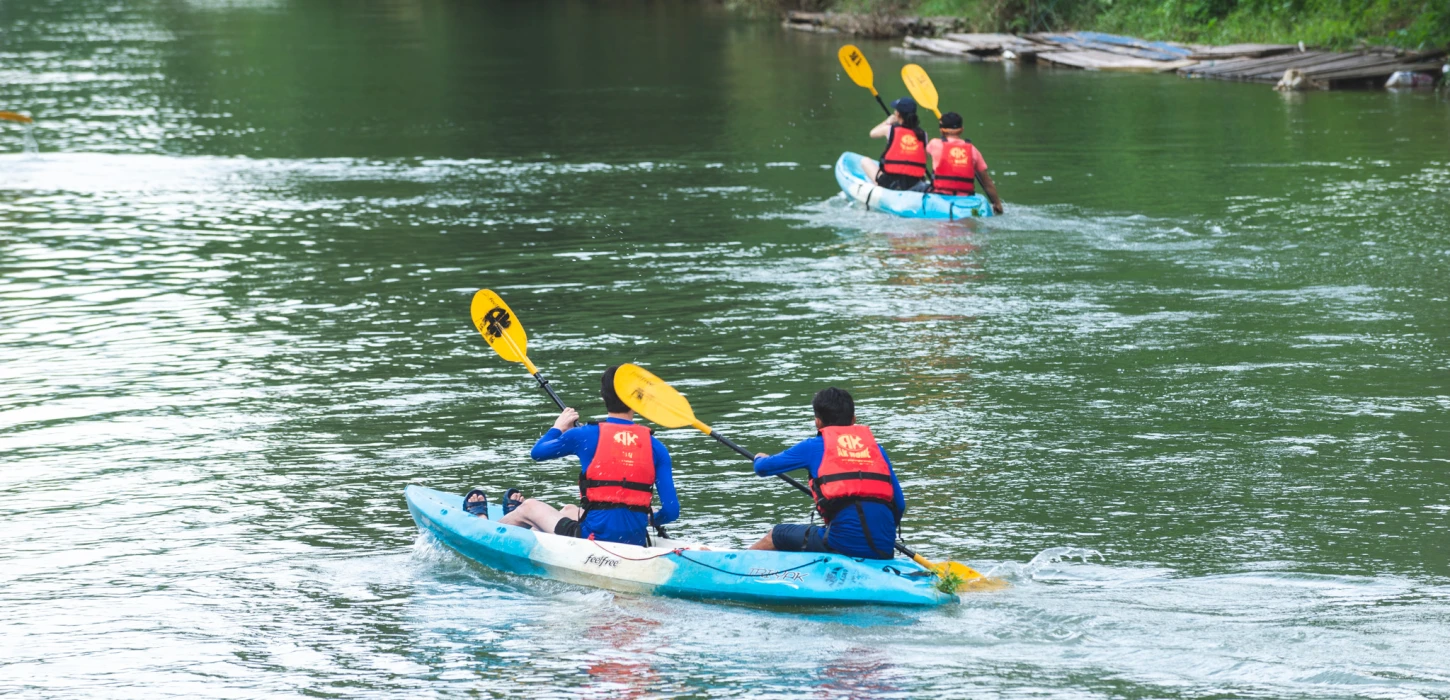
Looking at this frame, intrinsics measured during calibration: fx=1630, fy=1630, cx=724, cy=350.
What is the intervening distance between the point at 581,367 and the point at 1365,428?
5.91 meters

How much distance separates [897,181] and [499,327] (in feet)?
32.5

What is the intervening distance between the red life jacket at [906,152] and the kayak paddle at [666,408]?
35.2 ft

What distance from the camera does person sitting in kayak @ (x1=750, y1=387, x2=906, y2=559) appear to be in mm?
7980

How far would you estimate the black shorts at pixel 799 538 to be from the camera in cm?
812

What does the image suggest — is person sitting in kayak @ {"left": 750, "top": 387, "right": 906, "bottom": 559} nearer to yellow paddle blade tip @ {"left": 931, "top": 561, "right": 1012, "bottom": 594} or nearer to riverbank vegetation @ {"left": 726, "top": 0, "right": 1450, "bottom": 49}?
yellow paddle blade tip @ {"left": 931, "top": 561, "right": 1012, "bottom": 594}

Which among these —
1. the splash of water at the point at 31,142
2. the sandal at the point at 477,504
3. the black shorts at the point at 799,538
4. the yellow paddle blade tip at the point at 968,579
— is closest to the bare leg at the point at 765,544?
the black shorts at the point at 799,538

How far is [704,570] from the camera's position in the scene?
811cm

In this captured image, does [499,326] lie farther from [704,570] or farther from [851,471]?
[851,471]

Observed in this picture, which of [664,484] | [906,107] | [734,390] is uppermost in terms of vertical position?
[906,107]

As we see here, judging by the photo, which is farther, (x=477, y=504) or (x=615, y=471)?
(x=477, y=504)

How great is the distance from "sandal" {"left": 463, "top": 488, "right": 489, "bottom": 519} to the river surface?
1.04 ft

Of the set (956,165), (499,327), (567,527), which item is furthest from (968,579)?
(956,165)

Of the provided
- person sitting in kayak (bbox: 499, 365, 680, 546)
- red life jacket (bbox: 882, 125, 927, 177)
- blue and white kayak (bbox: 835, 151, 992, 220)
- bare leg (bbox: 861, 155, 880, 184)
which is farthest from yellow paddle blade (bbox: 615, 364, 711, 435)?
bare leg (bbox: 861, 155, 880, 184)

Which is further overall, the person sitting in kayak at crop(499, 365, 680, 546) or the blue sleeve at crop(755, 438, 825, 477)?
the person sitting in kayak at crop(499, 365, 680, 546)
